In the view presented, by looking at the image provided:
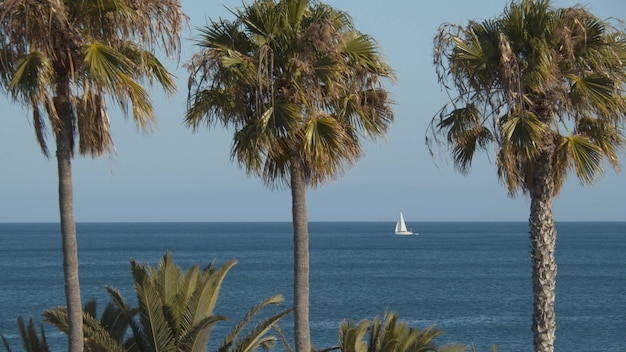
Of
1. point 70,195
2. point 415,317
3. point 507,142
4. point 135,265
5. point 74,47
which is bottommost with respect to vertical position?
point 415,317

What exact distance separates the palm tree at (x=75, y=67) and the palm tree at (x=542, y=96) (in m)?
4.79

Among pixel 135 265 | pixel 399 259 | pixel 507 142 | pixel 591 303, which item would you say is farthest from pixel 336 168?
pixel 399 259

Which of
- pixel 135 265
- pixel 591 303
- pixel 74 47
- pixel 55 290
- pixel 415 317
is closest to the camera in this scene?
pixel 74 47

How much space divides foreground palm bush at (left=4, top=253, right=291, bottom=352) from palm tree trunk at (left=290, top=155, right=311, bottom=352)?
909mm

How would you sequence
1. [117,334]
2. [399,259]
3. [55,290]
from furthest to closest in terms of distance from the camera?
[399,259], [55,290], [117,334]

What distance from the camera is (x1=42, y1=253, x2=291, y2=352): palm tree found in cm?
1447

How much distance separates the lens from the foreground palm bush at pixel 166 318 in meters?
14.5

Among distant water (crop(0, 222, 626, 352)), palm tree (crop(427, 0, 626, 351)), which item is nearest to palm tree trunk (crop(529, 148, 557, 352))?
palm tree (crop(427, 0, 626, 351))

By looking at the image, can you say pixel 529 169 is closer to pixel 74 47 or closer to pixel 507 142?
pixel 507 142

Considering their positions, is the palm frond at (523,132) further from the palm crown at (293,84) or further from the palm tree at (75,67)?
the palm tree at (75,67)

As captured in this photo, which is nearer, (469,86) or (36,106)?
(36,106)

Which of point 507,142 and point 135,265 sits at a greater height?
point 507,142

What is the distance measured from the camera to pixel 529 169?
15.2 m

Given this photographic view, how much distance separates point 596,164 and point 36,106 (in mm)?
8069
